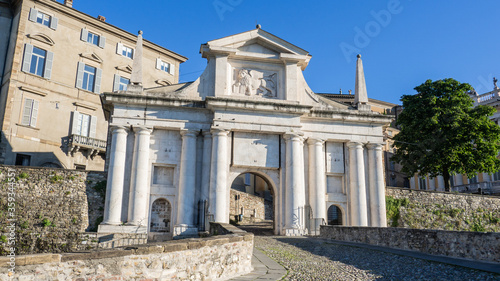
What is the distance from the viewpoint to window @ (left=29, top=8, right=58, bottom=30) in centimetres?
3055

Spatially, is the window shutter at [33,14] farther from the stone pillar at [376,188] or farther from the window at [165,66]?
the stone pillar at [376,188]

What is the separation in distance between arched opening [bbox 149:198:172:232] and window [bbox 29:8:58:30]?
59.1 ft

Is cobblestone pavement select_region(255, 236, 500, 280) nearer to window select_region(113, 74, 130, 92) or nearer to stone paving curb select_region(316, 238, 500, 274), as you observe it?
stone paving curb select_region(316, 238, 500, 274)

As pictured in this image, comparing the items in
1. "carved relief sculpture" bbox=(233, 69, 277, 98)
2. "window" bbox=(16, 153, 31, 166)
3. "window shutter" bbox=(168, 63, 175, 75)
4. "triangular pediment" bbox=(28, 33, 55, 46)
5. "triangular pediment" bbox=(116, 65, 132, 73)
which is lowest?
"window" bbox=(16, 153, 31, 166)

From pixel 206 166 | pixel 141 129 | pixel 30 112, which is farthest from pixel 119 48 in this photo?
pixel 206 166

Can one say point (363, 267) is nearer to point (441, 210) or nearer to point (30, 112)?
point (441, 210)

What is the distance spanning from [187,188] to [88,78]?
16.6 metres

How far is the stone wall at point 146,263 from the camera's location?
226 inches

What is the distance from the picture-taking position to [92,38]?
113ft

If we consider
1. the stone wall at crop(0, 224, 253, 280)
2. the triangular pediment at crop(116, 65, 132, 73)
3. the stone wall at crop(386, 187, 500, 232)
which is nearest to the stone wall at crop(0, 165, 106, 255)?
the triangular pediment at crop(116, 65, 132, 73)

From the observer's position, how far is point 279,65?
26562 millimetres

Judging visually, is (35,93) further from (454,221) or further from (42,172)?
(454,221)

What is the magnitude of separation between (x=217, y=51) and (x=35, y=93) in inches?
590

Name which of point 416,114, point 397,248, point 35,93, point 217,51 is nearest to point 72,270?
point 397,248
